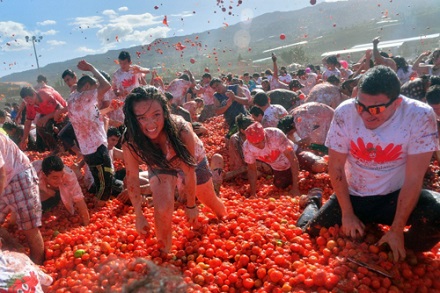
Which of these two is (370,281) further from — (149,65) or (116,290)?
(149,65)

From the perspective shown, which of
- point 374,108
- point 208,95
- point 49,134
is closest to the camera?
point 374,108

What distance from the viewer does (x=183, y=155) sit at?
3.72 meters

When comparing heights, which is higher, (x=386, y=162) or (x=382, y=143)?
(x=382, y=143)

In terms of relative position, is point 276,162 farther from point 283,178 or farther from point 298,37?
point 298,37

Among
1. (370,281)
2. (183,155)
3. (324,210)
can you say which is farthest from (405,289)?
(183,155)

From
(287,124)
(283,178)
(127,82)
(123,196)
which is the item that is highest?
(127,82)

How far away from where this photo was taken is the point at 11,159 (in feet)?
13.9

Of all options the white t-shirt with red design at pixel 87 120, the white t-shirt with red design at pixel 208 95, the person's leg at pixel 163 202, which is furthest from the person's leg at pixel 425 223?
the white t-shirt with red design at pixel 208 95

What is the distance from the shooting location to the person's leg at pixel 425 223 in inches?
123

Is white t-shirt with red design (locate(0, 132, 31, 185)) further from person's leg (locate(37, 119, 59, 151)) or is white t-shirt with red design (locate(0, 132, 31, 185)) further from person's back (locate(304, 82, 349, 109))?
person's back (locate(304, 82, 349, 109))

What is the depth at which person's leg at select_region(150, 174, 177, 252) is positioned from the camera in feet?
12.2

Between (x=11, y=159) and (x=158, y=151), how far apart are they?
1958 millimetres

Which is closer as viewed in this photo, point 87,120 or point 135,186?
point 135,186

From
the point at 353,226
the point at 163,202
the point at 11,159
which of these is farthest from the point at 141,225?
the point at 353,226
